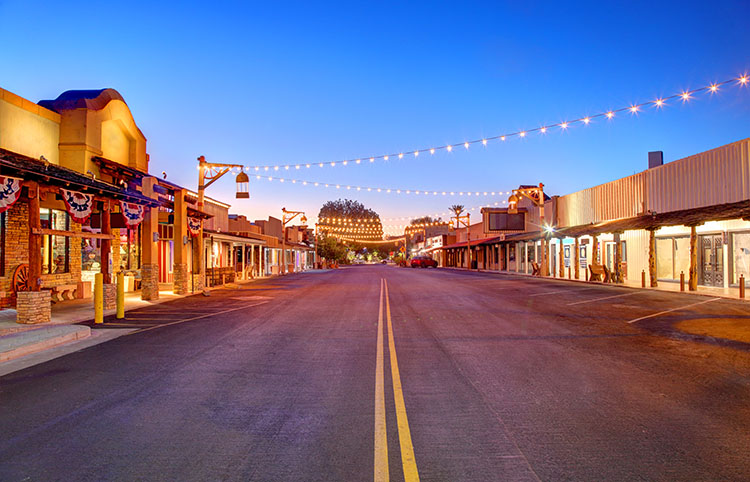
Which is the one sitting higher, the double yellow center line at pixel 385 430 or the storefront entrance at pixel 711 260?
the storefront entrance at pixel 711 260

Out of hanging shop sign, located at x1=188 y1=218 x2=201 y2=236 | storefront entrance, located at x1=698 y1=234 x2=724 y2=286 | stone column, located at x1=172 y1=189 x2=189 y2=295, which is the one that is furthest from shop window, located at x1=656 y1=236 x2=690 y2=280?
stone column, located at x1=172 y1=189 x2=189 y2=295

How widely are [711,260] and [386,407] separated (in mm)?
26104

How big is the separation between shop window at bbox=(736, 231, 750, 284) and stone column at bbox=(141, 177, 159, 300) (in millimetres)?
26666

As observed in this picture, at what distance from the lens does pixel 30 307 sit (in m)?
12.1

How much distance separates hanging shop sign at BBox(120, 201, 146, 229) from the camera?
55.9 ft

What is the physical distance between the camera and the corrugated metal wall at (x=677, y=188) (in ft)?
74.1

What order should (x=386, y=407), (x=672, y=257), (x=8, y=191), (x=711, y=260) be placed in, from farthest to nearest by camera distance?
(x=672, y=257), (x=711, y=260), (x=8, y=191), (x=386, y=407)

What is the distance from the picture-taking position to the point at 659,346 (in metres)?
9.15

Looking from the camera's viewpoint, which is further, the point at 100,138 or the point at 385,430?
the point at 100,138

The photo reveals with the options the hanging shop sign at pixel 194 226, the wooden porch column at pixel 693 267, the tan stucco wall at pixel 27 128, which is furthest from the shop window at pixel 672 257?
the tan stucco wall at pixel 27 128

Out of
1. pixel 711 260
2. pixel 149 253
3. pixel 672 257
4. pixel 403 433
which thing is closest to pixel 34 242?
pixel 149 253

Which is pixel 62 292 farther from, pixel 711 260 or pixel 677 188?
pixel 677 188

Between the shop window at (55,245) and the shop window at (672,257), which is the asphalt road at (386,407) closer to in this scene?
the shop window at (55,245)

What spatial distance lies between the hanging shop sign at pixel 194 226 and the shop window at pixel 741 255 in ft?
86.7
